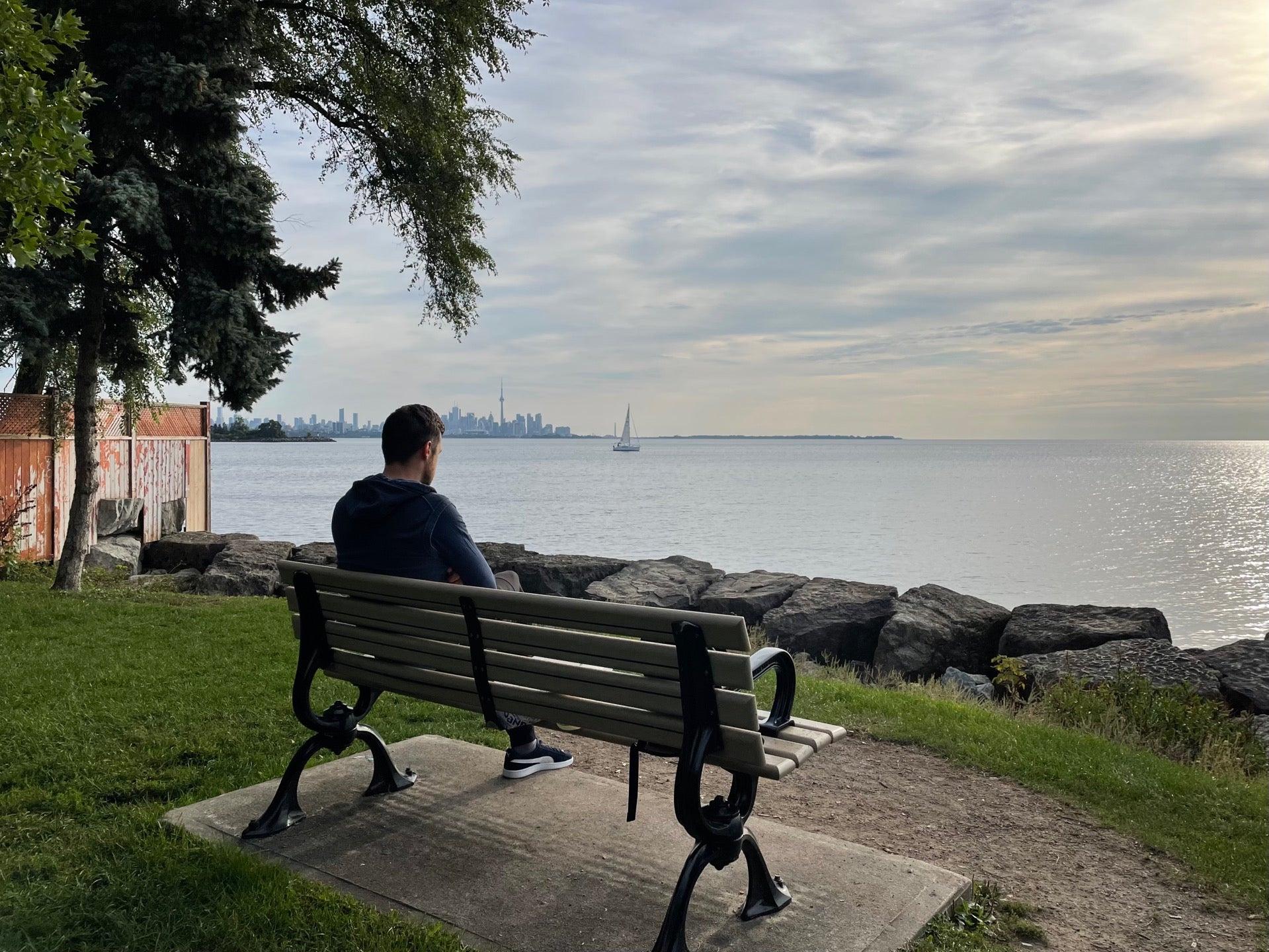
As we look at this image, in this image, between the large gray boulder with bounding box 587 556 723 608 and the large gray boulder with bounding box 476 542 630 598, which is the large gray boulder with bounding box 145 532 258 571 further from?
the large gray boulder with bounding box 587 556 723 608

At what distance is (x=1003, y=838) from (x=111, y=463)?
15666mm

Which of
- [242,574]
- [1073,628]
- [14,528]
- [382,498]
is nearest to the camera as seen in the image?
[382,498]

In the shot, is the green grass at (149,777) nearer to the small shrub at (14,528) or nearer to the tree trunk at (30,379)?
A: the small shrub at (14,528)

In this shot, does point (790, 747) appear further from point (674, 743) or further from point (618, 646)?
point (618, 646)

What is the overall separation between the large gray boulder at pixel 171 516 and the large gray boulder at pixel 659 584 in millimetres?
9085

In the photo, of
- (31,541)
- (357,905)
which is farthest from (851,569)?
(357,905)

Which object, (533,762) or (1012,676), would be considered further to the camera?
(1012,676)

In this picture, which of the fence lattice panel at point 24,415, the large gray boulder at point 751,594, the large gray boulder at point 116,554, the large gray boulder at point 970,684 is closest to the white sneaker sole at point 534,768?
the large gray boulder at point 970,684

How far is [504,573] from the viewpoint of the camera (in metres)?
4.46

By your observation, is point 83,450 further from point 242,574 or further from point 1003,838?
point 1003,838

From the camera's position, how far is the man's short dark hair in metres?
4.14

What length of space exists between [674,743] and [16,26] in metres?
5.69

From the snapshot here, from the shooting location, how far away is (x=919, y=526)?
114 ft

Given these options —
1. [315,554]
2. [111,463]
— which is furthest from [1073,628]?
[111,463]
